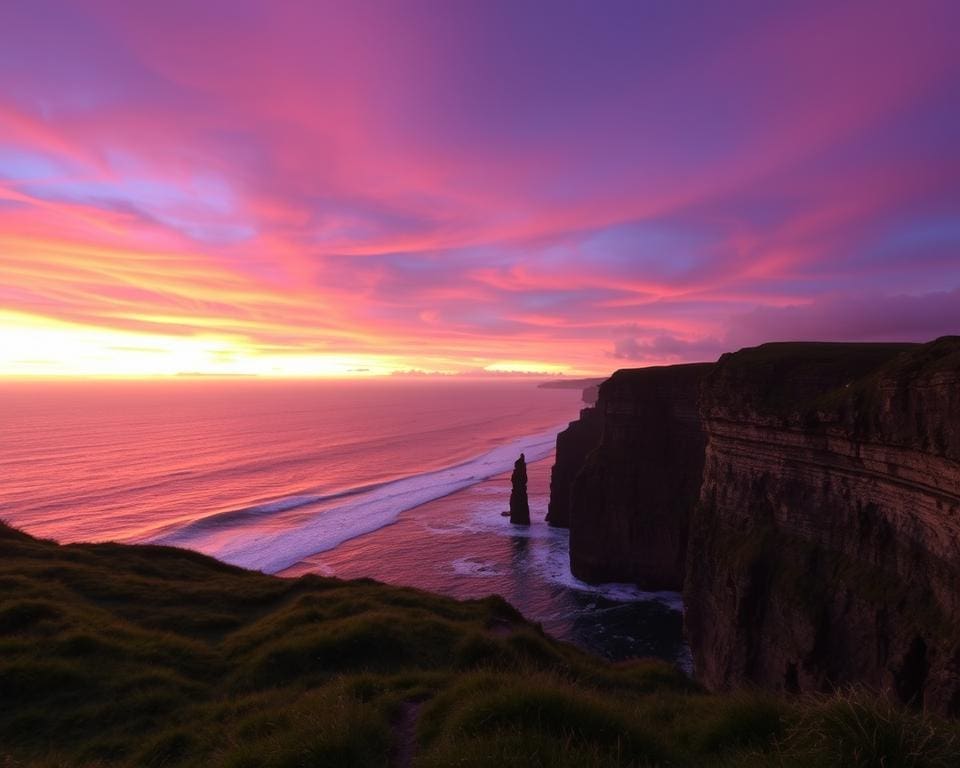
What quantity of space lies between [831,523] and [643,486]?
76.3ft

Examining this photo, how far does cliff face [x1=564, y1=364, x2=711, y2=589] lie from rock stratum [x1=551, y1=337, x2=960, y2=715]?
535 inches

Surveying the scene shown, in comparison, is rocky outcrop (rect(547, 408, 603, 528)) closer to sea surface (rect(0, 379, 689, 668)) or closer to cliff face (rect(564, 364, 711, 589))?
sea surface (rect(0, 379, 689, 668))

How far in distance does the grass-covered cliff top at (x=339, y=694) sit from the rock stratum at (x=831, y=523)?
725 centimetres

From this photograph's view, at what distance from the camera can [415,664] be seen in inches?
527

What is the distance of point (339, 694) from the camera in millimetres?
9641

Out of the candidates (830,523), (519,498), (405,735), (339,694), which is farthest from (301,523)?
(405,735)

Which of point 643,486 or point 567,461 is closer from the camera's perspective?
point 643,486

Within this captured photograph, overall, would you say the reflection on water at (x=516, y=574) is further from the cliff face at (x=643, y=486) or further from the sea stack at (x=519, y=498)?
the cliff face at (x=643, y=486)

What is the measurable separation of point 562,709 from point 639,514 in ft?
126

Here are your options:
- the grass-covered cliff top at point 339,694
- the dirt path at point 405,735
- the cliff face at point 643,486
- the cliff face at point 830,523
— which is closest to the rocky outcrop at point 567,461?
the cliff face at point 643,486

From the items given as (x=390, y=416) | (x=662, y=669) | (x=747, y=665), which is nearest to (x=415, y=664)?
(x=662, y=669)

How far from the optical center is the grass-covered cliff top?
19.8 feet

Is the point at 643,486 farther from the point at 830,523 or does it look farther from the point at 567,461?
the point at 830,523

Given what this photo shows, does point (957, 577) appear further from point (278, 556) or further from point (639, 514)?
point (278, 556)
